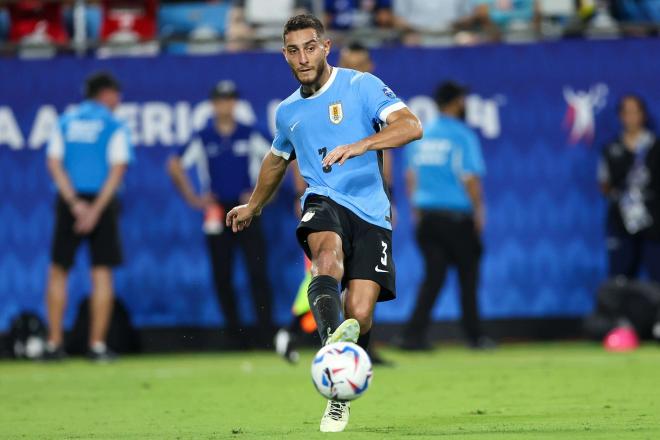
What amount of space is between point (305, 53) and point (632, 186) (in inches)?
301

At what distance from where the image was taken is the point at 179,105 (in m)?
15.2

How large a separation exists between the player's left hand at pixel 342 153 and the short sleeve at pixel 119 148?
7160mm

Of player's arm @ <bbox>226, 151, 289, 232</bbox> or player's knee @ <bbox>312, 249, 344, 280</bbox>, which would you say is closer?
player's knee @ <bbox>312, 249, 344, 280</bbox>

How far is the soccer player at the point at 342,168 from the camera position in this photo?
294 inches

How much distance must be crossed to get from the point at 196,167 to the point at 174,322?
5.71 feet

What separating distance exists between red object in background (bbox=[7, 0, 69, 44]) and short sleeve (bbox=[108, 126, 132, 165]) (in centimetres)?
214

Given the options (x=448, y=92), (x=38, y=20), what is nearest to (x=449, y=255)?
(x=448, y=92)

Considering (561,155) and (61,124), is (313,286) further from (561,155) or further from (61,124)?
(561,155)

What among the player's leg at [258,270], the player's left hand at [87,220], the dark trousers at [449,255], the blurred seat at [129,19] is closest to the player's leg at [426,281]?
the dark trousers at [449,255]

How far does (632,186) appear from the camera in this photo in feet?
47.4

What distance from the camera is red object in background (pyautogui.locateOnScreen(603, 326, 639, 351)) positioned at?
45.9 feet

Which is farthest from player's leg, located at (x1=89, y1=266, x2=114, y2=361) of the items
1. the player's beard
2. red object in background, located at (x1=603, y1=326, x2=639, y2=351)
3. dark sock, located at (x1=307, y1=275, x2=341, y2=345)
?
dark sock, located at (x1=307, y1=275, x2=341, y2=345)

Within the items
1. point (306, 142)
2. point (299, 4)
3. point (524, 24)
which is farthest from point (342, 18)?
point (306, 142)

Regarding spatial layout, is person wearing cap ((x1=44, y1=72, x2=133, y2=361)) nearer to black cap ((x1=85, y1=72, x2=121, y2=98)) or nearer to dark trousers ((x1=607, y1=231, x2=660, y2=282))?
black cap ((x1=85, y1=72, x2=121, y2=98))
